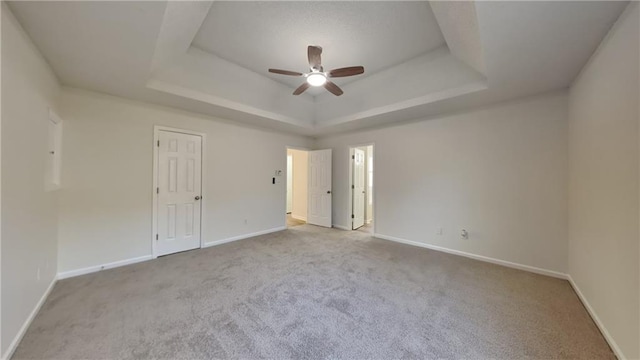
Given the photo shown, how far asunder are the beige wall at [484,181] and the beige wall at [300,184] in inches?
93.8

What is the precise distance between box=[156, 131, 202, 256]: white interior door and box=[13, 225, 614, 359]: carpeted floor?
0.48 meters

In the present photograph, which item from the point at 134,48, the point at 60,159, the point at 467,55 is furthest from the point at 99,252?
the point at 467,55

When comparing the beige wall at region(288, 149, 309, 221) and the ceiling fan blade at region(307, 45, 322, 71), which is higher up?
the ceiling fan blade at region(307, 45, 322, 71)

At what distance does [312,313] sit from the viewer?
6.67ft

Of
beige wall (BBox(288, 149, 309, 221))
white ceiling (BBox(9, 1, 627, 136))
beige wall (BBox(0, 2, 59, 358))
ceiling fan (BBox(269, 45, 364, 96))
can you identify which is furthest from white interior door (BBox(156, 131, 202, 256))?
beige wall (BBox(288, 149, 309, 221))

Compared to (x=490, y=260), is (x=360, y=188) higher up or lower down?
higher up

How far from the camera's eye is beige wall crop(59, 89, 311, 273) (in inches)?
110

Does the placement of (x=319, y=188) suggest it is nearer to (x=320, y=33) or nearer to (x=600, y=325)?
(x=320, y=33)

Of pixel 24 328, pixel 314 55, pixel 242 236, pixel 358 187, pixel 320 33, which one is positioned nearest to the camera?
pixel 24 328

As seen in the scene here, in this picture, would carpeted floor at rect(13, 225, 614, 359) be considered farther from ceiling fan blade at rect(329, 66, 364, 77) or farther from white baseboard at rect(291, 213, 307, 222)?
white baseboard at rect(291, 213, 307, 222)

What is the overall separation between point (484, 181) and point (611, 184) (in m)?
1.61

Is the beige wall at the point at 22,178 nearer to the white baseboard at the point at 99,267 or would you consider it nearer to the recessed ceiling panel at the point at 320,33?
the white baseboard at the point at 99,267

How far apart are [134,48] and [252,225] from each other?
3395 mm

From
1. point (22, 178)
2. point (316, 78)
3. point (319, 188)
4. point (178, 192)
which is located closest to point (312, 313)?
point (316, 78)
